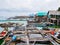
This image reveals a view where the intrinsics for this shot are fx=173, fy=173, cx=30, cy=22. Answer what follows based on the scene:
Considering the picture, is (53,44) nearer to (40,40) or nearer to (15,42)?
(40,40)

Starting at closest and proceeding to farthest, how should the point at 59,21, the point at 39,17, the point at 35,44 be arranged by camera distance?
1. the point at 35,44
2. the point at 59,21
3. the point at 39,17

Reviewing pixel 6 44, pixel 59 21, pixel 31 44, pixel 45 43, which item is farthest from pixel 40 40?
pixel 59 21

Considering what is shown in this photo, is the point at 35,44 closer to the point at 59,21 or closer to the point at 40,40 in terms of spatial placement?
the point at 40,40

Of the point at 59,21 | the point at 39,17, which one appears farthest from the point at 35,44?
the point at 39,17

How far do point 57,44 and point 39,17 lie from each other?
65.7 feet

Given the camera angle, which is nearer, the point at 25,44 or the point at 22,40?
the point at 25,44

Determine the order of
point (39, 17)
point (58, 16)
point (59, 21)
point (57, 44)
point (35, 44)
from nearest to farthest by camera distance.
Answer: point (57, 44)
point (35, 44)
point (59, 21)
point (58, 16)
point (39, 17)

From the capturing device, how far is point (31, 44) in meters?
9.70

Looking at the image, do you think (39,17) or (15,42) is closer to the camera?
(15,42)

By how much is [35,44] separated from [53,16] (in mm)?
16124

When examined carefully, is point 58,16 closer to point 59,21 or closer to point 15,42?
point 59,21

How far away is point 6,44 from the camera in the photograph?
31.5ft

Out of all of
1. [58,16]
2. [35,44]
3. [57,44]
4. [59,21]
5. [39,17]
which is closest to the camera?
[57,44]

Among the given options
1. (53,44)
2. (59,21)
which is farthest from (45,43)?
(59,21)
